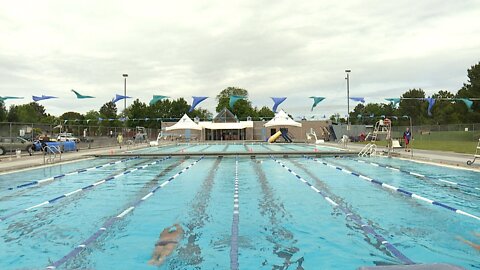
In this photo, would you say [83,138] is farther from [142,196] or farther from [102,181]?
A: [142,196]

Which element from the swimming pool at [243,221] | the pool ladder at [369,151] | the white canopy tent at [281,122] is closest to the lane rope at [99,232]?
the swimming pool at [243,221]

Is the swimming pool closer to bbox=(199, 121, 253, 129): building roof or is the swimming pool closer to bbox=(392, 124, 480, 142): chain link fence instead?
bbox=(392, 124, 480, 142): chain link fence

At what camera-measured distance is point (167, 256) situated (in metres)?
5.01

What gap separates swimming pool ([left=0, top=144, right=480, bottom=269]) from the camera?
4.97 meters

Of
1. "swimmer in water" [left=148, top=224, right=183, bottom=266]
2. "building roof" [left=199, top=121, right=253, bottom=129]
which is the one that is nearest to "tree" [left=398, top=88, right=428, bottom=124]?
"building roof" [left=199, top=121, right=253, bottom=129]

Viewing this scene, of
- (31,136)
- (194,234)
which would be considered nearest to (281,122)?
(31,136)

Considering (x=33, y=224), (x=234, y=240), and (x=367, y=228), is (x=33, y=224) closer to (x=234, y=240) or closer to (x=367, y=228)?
(x=234, y=240)

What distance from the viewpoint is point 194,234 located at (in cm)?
614

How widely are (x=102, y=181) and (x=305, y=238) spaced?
343 inches

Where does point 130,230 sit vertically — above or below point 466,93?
below

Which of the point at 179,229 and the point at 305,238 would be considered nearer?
the point at 305,238

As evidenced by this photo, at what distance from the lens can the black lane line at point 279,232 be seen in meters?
4.93

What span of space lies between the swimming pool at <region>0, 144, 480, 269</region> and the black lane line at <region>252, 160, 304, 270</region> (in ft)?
0.06

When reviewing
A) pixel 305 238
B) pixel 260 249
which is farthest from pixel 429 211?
pixel 260 249
